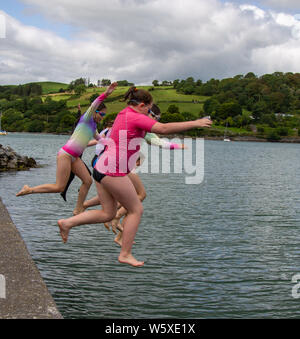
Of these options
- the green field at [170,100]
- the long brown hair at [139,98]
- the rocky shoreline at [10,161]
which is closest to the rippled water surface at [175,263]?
the long brown hair at [139,98]

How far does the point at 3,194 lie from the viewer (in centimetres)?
2188

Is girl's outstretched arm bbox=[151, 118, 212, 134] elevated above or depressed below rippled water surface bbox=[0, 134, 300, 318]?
above

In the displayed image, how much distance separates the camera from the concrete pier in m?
6.15

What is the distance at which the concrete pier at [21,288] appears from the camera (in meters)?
6.15

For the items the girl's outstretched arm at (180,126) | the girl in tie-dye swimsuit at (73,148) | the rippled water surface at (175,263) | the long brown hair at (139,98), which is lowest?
the rippled water surface at (175,263)

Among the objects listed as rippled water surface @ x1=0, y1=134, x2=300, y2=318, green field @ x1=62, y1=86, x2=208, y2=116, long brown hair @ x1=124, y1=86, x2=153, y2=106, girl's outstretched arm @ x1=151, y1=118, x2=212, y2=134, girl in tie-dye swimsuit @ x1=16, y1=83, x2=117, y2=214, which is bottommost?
rippled water surface @ x1=0, y1=134, x2=300, y2=318

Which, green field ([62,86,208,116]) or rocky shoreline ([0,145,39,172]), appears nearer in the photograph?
rocky shoreline ([0,145,39,172])

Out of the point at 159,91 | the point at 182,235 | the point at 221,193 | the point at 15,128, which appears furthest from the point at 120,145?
the point at 15,128

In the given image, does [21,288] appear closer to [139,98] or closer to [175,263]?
[139,98]

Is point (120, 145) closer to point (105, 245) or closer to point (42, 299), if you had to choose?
point (42, 299)

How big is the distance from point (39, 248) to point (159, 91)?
582 ft

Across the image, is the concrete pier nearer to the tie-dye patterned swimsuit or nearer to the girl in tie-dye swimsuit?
the girl in tie-dye swimsuit

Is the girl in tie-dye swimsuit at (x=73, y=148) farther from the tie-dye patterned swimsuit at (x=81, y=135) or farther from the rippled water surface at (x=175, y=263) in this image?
the rippled water surface at (x=175, y=263)

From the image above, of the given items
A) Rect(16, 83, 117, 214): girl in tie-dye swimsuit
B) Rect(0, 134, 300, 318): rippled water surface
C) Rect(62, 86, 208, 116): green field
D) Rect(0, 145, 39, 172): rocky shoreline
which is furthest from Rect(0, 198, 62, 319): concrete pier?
Rect(62, 86, 208, 116): green field
